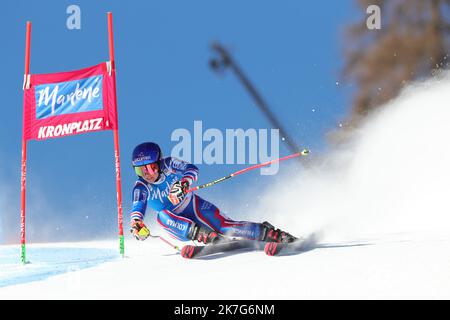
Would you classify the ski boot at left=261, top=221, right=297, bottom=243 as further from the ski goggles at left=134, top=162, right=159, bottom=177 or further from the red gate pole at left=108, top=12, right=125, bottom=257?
the red gate pole at left=108, top=12, right=125, bottom=257

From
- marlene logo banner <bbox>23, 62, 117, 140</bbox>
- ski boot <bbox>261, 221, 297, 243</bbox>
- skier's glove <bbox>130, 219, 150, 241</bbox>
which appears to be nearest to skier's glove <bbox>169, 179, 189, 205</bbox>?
skier's glove <bbox>130, 219, 150, 241</bbox>

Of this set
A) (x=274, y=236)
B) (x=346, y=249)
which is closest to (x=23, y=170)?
(x=274, y=236)

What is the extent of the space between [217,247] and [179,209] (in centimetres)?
60

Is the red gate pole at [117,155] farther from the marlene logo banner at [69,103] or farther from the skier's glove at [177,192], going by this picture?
the skier's glove at [177,192]

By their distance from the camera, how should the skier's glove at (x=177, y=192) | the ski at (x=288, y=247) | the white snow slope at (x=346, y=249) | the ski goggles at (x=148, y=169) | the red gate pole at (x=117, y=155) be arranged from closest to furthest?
the white snow slope at (x=346, y=249), the ski at (x=288, y=247), the skier's glove at (x=177, y=192), the ski goggles at (x=148, y=169), the red gate pole at (x=117, y=155)

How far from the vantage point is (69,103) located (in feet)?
27.0

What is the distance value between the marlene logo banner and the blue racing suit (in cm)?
174

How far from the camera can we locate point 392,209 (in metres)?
8.52

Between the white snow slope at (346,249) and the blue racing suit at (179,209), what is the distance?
1.08 ft

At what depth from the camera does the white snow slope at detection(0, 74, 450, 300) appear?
4.58 meters

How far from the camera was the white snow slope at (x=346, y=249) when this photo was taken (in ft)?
15.0

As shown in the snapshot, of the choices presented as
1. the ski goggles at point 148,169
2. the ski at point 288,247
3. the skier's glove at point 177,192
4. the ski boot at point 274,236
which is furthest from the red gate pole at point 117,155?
the ski at point 288,247

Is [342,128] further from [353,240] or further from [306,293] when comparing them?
[306,293]
